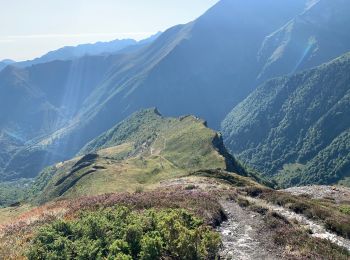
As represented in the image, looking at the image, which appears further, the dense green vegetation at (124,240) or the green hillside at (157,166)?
the green hillside at (157,166)

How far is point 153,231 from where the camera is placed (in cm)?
2361

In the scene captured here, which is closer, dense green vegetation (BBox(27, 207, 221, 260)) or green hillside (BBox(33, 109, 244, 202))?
dense green vegetation (BBox(27, 207, 221, 260))

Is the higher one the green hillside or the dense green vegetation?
the dense green vegetation

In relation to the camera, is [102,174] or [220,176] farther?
[102,174]

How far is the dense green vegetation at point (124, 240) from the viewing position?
21.1 metres

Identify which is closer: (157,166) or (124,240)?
(124,240)

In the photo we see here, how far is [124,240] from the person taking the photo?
22594 millimetres

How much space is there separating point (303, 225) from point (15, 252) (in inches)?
969

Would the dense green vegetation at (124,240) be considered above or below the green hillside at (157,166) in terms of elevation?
above

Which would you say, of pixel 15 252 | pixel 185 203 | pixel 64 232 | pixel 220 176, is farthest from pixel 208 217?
pixel 220 176

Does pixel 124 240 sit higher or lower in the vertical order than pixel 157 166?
higher

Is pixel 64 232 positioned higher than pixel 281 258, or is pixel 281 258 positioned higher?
pixel 64 232

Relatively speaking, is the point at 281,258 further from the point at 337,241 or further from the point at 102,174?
the point at 102,174

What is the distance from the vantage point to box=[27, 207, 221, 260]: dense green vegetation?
2112 cm
